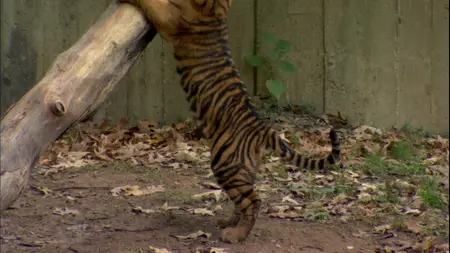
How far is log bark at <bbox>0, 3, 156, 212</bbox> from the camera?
11.1 ft

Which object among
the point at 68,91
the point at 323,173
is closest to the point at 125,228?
the point at 68,91

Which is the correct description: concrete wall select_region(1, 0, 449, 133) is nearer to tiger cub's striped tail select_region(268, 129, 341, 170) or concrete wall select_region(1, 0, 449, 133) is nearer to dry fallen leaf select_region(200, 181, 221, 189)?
dry fallen leaf select_region(200, 181, 221, 189)

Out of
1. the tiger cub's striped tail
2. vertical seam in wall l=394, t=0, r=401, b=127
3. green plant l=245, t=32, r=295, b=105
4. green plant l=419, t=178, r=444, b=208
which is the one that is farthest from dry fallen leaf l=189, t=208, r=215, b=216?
vertical seam in wall l=394, t=0, r=401, b=127

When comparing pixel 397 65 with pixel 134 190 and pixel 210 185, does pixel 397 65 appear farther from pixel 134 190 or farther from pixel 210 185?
pixel 134 190

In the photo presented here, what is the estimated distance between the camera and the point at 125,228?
4.83m

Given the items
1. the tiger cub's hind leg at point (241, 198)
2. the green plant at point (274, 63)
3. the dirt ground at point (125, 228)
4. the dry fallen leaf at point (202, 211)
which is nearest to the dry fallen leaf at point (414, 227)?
the dirt ground at point (125, 228)

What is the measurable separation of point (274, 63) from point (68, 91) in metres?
5.18

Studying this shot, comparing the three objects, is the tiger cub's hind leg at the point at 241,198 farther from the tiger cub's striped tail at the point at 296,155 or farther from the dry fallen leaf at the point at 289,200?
the dry fallen leaf at the point at 289,200

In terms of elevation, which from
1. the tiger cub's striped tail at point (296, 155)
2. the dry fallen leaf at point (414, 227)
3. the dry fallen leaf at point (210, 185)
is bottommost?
the dry fallen leaf at point (414, 227)

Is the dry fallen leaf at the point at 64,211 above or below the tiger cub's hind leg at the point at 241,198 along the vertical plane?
below

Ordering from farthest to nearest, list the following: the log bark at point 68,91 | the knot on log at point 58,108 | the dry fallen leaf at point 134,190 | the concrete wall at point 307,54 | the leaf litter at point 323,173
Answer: the concrete wall at point 307,54 → the dry fallen leaf at point 134,190 → the leaf litter at point 323,173 → the knot on log at point 58,108 → the log bark at point 68,91

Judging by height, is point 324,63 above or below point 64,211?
above

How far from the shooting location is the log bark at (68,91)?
3.37 metres

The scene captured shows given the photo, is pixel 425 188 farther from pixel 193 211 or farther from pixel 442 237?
pixel 193 211
